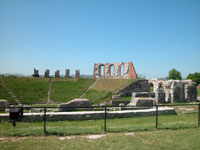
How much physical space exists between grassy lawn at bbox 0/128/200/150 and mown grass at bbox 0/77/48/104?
15708mm

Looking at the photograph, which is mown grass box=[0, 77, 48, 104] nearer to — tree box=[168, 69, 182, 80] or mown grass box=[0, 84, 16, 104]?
mown grass box=[0, 84, 16, 104]

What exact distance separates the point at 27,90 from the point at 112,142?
2102cm

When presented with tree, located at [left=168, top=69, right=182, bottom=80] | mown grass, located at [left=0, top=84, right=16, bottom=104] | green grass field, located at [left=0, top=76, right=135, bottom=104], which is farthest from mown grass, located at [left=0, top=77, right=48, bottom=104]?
tree, located at [left=168, top=69, right=182, bottom=80]

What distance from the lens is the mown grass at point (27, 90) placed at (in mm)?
20703

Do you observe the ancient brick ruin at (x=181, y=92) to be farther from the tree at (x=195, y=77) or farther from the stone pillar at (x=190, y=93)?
the tree at (x=195, y=77)

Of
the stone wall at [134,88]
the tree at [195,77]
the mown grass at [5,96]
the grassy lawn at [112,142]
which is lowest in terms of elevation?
the grassy lawn at [112,142]

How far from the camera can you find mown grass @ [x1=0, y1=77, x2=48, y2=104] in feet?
67.9

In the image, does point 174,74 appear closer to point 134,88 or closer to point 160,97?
point 134,88

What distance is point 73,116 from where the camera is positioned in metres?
9.80

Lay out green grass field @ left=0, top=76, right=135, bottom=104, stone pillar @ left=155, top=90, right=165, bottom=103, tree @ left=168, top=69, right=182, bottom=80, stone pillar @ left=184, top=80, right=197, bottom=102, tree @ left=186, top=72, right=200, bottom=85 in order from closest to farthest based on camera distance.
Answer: stone pillar @ left=155, top=90, right=165, bottom=103
green grass field @ left=0, top=76, right=135, bottom=104
stone pillar @ left=184, top=80, right=197, bottom=102
tree @ left=186, top=72, right=200, bottom=85
tree @ left=168, top=69, right=182, bottom=80

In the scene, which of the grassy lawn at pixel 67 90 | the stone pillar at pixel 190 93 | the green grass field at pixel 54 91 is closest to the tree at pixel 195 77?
the stone pillar at pixel 190 93

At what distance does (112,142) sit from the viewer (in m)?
5.43

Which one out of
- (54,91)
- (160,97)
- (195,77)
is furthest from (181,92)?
(195,77)

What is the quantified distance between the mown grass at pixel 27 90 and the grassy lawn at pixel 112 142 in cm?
1571
